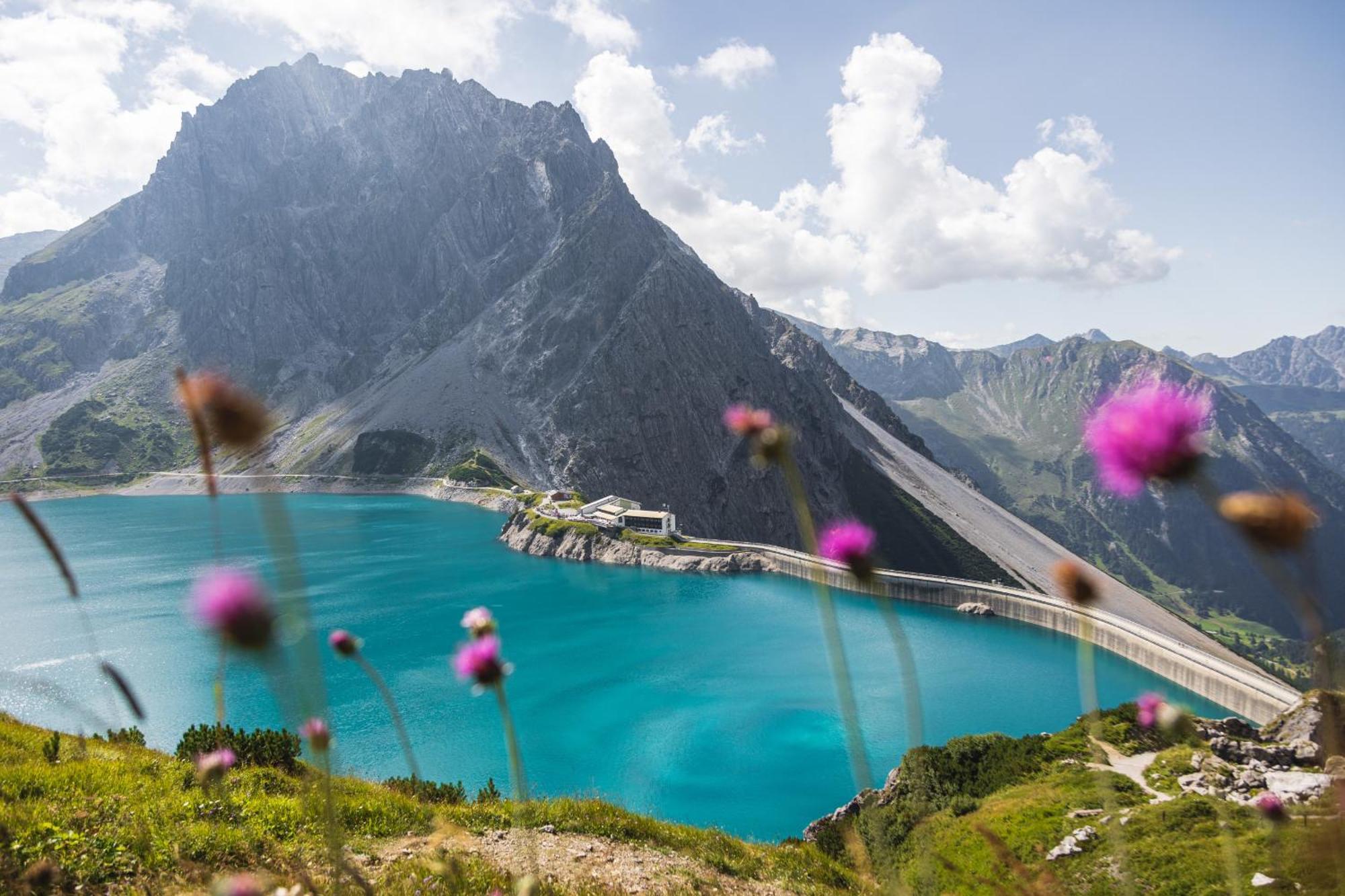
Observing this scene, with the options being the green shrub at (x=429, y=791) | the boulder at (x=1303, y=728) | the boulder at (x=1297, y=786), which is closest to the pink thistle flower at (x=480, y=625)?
the green shrub at (x=429, y=791)

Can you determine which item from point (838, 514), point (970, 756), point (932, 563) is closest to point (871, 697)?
point (970, 756)

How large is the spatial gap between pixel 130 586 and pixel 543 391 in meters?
126

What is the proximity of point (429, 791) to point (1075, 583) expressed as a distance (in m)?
16.8

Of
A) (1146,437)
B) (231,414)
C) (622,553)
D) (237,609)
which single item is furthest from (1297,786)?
(622,553)

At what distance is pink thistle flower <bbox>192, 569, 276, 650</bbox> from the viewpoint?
165 inches

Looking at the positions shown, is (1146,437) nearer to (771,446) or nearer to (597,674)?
(771,446)

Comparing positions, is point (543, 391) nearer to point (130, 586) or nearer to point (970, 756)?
point (130, 586)

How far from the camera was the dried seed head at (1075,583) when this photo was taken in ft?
16.9

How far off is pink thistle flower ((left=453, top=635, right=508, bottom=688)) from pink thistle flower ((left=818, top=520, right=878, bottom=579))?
274cm

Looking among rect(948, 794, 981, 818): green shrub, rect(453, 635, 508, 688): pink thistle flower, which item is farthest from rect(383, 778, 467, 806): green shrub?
rect(948, 794, 981, 818): green shrub

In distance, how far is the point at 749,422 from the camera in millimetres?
5617

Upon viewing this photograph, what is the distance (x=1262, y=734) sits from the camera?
85.2ft

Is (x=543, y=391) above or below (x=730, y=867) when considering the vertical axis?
above

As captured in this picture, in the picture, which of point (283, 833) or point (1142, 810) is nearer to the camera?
point (283, 833)
